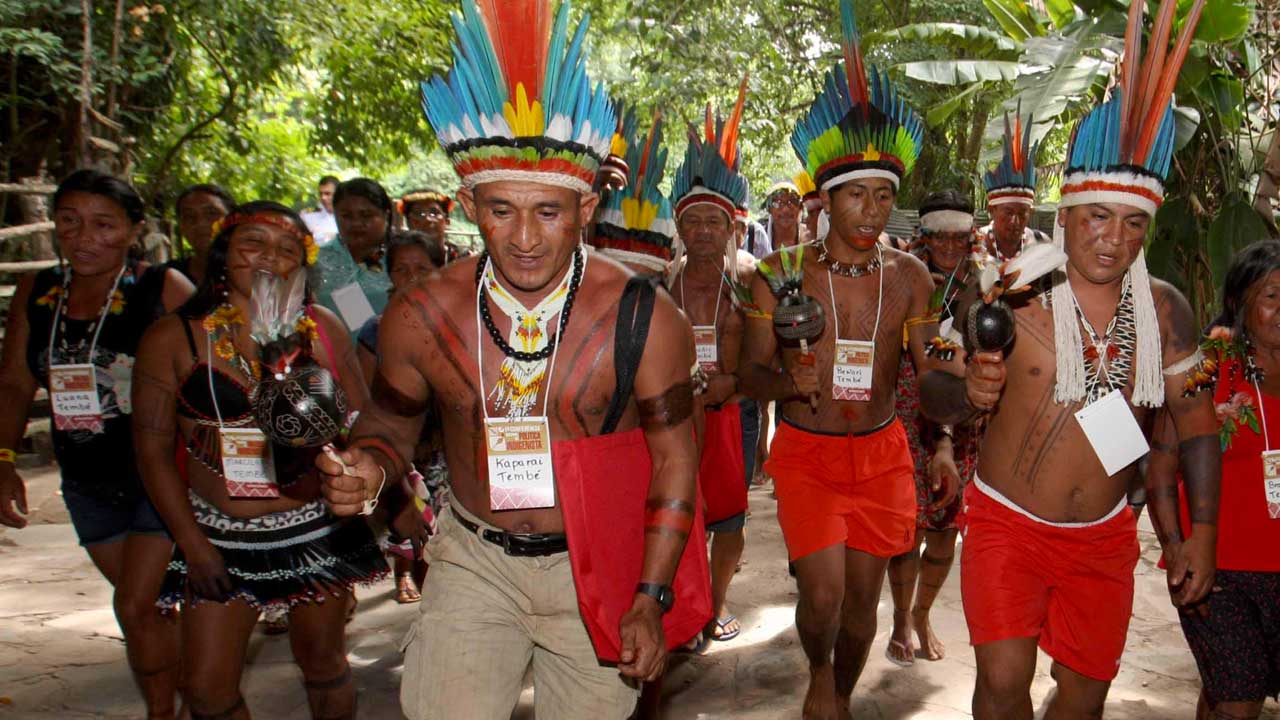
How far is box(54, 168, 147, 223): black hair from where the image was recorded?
4.30 metres

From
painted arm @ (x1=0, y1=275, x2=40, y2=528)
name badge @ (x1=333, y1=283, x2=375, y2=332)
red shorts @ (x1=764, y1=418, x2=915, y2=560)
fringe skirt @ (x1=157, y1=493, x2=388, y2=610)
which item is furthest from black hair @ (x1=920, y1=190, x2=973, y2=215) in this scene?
painted arm @ (x1=0, y1=275, x2=40, y2=528)

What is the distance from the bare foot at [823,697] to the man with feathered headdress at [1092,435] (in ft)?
3.65

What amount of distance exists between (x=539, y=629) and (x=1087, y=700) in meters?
1.92

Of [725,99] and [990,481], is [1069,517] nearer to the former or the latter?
[990,481]

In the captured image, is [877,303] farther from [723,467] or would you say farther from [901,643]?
[901,643]

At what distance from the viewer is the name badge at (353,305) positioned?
5965 millimetres

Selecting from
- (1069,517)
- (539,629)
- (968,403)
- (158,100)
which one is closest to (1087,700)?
(1069,517)

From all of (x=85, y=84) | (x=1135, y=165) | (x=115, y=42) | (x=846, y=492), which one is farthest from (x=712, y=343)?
(x=115, y=42)

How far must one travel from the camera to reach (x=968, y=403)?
3.53 m

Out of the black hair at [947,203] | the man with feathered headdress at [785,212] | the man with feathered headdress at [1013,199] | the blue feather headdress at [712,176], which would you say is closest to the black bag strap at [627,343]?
the blue feather headdress at [712,176]

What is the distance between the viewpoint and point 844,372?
4703 mm

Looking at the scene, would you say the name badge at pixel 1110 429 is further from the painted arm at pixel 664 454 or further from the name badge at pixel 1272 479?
the painted arm at pixel 664 454

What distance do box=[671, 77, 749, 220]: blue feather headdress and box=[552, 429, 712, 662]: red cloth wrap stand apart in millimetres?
3133

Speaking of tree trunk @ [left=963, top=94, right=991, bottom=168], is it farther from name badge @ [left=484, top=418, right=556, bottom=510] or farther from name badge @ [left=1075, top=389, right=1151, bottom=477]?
name badge @ [left=484, top=418, right=556, bottom=510]
